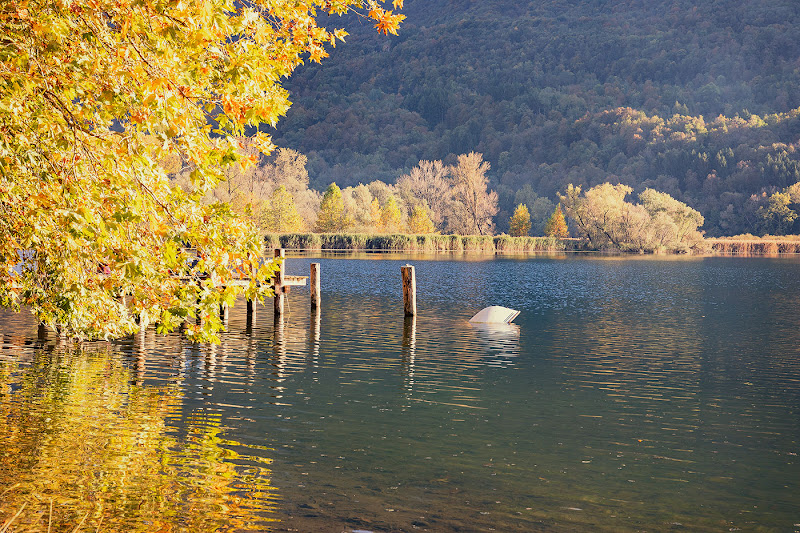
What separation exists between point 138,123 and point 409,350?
1588 cm

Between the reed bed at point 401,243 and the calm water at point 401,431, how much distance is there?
66.5 metres

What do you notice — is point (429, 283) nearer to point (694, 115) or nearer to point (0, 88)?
point (0, 88)

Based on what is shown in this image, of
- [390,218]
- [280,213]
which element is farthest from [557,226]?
[280,213]

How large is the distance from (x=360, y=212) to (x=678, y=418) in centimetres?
9781

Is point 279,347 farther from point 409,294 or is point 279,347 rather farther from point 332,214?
point 332,214

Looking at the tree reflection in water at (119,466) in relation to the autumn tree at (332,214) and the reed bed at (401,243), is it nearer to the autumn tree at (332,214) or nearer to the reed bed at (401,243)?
the reed bed at (401,243)

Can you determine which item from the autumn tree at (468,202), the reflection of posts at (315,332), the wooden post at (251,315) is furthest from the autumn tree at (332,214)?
the wooden post at (251,315)

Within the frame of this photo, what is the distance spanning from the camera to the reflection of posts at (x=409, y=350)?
60.8 ft

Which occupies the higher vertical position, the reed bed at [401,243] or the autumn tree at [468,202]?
the autumn tree at [468,202]

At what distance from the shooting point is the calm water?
1003 centimetres

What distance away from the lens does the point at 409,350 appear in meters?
23.1

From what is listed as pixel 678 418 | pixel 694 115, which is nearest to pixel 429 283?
pixel 678 418

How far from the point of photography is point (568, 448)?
13.1m

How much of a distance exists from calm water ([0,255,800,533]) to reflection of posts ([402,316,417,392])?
12 cm
